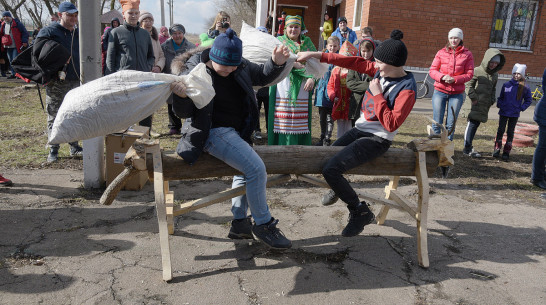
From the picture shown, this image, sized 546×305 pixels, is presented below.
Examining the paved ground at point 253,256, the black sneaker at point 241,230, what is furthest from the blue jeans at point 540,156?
the black sneaker at point 241,230

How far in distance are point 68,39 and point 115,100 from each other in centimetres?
340

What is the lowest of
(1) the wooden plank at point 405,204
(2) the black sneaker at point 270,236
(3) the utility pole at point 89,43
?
(2) the black sneaker at point 270,236

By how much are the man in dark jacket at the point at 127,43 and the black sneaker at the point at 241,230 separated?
351cm

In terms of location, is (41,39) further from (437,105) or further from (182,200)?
(437,105)

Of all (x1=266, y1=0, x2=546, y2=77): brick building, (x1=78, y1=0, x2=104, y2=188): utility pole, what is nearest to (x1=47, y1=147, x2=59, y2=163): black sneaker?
(x1=78, y1=0, x2=104, y2=188): utility pole

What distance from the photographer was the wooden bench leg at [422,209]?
3.49 metres

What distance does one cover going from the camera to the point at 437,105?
6.51m

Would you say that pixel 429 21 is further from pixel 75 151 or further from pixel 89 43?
pixel 89 43

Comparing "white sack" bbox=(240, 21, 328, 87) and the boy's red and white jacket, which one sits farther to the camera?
"white sack" bbox=(240, 21, 328, 87)

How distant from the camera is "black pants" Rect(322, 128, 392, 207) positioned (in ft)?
11.4

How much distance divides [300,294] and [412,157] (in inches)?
62.9

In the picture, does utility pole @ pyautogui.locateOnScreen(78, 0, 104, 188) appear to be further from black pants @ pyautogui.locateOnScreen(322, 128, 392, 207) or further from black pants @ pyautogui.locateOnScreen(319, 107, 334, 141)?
black pants @ pyautogui.locateOnScreen(319, 107, 334, 141)

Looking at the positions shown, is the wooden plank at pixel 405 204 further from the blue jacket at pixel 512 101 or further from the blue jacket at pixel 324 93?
the blue jacket at pixel 512 101

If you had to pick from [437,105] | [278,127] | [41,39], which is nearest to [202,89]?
[278,127]
